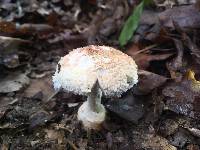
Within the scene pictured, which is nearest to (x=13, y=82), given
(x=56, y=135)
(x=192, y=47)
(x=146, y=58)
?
(x=56, y=135)

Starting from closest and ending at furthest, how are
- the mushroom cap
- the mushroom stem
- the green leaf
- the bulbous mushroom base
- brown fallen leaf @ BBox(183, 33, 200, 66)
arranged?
the mushroom cap
the mushroom stem
the bulbous mushroom base
brown fallen leaf @ BBox(183, 33, 200, 66)
the green leaf

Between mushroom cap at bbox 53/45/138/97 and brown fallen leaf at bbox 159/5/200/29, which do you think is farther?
brown fallen leaf at bbox 159/5/200/29

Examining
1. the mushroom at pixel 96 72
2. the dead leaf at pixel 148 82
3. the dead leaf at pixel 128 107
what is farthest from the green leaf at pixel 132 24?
the mushroom at pixel 96 72

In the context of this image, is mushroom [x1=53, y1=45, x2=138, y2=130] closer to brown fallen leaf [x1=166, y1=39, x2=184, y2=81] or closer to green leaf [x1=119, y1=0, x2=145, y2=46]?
brown fallen leaf [x1=166, y1=39, x2=184, y2=81]

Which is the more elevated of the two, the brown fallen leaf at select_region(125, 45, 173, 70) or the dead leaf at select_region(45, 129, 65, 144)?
the brown fallen leaf at select_region(125, 45, 173, 70)

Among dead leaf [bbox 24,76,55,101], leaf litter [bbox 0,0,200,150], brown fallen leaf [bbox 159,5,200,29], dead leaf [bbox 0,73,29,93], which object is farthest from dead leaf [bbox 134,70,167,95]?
dead leaf [bbox 0,73,29,93]

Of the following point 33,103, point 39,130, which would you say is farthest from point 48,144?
point 33,103

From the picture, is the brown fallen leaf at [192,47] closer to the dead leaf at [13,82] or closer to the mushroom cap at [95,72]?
the mushroom cap at [95,72]
